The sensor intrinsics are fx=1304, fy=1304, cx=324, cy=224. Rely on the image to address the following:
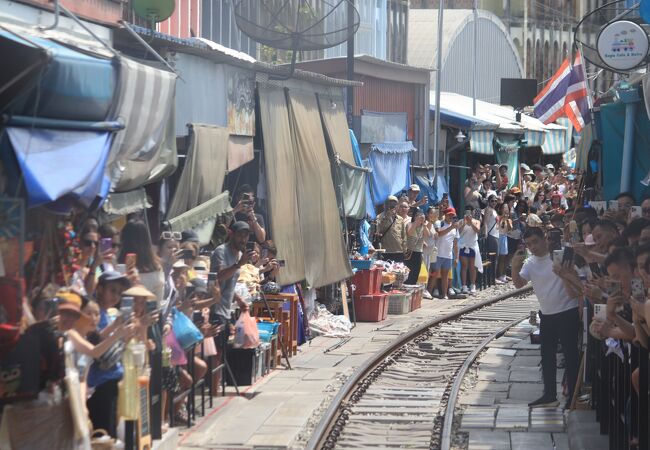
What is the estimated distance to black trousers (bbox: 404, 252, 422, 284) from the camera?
77.2 ft

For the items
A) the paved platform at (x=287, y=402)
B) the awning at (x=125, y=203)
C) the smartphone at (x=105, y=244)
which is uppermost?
the awning at (x=125, y=203)

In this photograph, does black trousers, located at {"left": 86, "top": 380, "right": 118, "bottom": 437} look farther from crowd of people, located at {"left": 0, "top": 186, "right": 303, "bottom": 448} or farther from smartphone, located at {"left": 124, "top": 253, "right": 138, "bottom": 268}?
smartphone, located at {"left": 124, "top": 253, "right": 138, "bottom": 268}

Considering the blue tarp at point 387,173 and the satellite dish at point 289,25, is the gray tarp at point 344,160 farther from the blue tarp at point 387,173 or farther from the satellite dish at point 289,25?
the satellite dish at point 289,25

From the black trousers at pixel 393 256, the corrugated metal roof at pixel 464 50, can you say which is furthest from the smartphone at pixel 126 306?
the corrugated metal roof at pixel 464 50

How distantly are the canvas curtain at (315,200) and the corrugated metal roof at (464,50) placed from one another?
2785cm

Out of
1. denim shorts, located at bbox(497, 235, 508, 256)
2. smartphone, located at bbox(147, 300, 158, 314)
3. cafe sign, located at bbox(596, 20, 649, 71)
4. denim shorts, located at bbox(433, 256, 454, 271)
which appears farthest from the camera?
denim shorts, located at bbox(497, 235, 508, 256)

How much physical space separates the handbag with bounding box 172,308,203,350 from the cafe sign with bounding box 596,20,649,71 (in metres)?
7.68

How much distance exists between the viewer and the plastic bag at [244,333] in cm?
1391

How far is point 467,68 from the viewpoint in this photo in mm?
51000

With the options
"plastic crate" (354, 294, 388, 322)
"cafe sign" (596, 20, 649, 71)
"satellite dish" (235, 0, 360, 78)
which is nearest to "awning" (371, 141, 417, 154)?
"plastic crate" (354, 294, 388, 322)

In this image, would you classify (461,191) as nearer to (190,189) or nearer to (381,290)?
(381,290)

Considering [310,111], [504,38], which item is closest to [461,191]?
[310,111]

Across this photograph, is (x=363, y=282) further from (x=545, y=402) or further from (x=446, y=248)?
(x=545, y=402)

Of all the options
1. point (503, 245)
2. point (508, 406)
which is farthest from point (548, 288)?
point (503, 245)
